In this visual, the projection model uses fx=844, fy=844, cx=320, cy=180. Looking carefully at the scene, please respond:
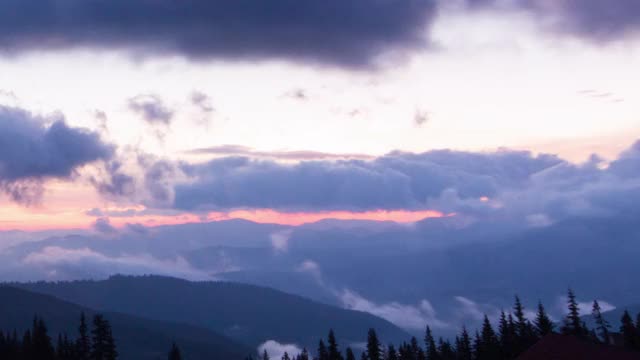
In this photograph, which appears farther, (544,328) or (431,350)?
(431,350)

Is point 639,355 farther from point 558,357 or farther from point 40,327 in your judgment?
point 40,327

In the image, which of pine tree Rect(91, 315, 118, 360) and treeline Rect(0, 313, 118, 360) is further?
treeline Rect(0, 313, 118, 360)

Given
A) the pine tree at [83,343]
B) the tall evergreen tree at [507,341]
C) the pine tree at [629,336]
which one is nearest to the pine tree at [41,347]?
the pine tree at [83,343]

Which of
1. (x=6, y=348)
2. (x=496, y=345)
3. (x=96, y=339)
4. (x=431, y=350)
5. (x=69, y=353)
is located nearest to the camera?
(x=96, y=339)

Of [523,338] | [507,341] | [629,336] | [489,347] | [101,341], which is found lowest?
[629,336]

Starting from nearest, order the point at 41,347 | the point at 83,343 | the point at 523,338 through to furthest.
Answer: the point at 83,343 < the point at 41,347 < the point at 523,338

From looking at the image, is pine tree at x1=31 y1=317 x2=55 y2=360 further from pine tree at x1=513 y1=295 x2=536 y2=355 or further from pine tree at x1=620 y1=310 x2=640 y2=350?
pine tree at x1=620 y1=310 x2=640 y2=350

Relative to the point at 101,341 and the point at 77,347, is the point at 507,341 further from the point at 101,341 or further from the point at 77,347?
the point at 77,347

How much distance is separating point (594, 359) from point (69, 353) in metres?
105

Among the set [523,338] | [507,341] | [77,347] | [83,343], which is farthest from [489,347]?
[77,347]

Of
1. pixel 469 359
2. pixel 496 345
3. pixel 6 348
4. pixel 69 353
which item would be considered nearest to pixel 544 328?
pixel 496 345

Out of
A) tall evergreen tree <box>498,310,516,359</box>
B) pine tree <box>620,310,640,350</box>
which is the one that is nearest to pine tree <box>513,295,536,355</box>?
tall evergreen tree <box>498,310,516,359</box>

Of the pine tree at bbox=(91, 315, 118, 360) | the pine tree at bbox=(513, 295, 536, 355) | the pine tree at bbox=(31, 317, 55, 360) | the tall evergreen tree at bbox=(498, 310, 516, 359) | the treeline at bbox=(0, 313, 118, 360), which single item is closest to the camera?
the pine tree at bbox=(91, 315, 118, 360)

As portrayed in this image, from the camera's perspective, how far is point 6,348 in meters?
170
